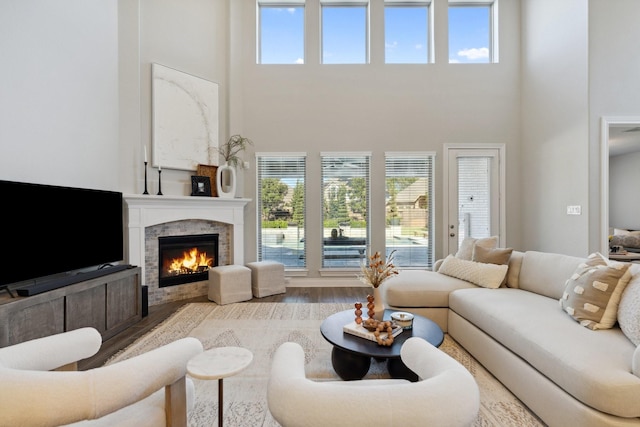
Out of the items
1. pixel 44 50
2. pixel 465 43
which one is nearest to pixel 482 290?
pixel 465 43

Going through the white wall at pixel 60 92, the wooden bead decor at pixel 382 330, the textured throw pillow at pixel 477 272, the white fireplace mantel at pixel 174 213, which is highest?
the white wall at pixel 60 92

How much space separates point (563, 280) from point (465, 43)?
Result: 14.4ft

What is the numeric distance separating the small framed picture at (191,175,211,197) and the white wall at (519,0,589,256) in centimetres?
502

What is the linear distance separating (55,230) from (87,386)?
2487 mm

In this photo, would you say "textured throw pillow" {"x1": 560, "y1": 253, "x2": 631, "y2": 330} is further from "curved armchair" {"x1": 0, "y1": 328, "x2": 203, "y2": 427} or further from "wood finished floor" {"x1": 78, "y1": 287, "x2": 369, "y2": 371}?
"wood finished floor" {"x1": 78, "y1": 287, "x2": 369, "y2": 371}

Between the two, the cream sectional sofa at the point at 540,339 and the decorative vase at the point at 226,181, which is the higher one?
the decorative vase at the point at 226,181

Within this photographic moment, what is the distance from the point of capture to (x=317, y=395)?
2.69 feet

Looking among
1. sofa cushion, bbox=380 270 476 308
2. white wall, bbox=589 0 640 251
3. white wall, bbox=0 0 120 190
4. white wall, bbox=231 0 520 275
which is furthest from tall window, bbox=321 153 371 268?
white wall, bbox=0 0 120 190

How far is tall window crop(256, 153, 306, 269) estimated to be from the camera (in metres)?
5.02

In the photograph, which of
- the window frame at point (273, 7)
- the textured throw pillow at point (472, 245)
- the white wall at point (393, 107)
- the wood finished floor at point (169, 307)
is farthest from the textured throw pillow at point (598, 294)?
the window frame at point (273, 7)

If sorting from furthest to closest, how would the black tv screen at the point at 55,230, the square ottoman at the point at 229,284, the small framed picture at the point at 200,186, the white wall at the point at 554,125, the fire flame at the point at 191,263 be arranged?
the small framed picture at the point at 200,186, the fire flame at the point at 191,263, the square ottoman at the point at 229,284, the white wall at the point at 554,125, the black tv screen at the point at 55,230

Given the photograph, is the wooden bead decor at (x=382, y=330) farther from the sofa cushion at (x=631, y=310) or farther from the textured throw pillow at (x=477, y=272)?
the textured throw pillow at (x=477, y=272)

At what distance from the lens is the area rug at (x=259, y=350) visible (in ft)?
5.89

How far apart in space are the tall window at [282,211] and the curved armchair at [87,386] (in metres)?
3.70
